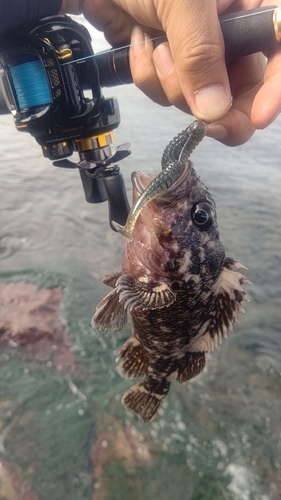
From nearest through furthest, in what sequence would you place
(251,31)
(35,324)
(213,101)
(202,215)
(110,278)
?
(251,31) < (213,101) < (202,215) < (110,278) < (35,324)

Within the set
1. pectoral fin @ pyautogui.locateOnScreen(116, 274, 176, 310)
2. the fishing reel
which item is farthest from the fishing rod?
pectoral fin @ pyautogui.locateOnScreen(116, 274, 176, 310)

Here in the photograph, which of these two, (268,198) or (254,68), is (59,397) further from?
(268,198)

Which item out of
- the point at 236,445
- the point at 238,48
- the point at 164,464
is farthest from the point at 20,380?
the point at 238,48

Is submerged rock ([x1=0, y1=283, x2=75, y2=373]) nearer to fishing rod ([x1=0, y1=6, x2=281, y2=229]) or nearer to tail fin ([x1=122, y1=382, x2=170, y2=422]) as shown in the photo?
tail fin ([x1=122, y1=382, x2=170, y2=422])

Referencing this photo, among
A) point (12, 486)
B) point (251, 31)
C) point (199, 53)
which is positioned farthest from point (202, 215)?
point (12, 486)

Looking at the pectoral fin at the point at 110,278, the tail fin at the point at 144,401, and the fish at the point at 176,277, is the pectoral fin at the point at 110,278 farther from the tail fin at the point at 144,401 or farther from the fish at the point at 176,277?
the tail fin at the point at 144,401

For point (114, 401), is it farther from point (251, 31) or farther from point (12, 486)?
point (251, 31)
